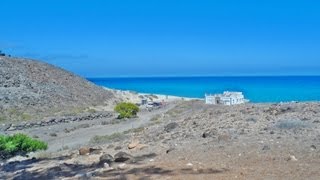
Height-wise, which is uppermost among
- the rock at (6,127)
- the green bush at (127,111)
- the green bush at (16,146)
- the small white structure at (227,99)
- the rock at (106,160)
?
the small white structure at (227,99)

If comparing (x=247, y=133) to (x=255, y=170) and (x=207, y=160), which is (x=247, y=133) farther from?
(x=255, y=170)

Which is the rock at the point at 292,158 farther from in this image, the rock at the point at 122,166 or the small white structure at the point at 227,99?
the small white structure at the point at 227,99

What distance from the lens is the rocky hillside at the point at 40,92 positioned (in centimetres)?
4353

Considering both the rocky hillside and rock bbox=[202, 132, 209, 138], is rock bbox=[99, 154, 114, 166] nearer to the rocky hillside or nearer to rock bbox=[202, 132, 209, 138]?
rock bbox=[202, 132, 209, 138]

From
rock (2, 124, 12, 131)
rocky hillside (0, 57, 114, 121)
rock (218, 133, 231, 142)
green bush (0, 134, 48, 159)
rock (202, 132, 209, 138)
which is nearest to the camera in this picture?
rock (218, 133, 231, 142)

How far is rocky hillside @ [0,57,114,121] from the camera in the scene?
43531 mm

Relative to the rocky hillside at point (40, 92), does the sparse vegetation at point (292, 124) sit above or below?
below

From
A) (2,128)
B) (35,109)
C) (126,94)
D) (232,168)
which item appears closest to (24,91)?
(35,109)

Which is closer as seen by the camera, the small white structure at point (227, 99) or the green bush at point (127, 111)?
the green bush at point (127, 111)

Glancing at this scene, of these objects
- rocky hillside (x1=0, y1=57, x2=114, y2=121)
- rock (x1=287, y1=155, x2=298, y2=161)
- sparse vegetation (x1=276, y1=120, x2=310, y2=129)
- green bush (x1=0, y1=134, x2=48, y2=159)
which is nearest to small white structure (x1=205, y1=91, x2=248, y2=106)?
rocky hillside (x1=0, y1=57, x2=114, y2=121)

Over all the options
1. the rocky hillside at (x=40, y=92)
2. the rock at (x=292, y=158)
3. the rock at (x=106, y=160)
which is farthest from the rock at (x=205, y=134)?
the rocky hillside at (x=40, y=92)

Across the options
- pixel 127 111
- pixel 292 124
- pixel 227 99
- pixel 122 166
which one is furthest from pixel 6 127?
pixel 122 166

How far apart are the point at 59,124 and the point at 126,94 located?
122ft

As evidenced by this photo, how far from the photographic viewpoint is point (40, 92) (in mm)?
50219
